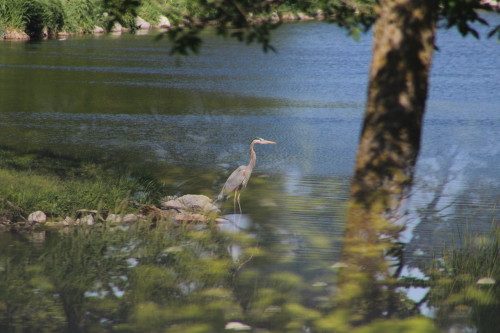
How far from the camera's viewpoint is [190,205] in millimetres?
7375

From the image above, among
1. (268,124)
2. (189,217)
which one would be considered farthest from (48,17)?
(189,217)

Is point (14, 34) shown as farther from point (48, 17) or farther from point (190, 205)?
point (190, 205)

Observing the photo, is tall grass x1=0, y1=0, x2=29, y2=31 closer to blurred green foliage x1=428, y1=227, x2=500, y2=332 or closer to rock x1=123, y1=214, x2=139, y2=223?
rock x1=123, y1=214, x2=139, y2=223

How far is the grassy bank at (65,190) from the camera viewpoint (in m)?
7.07

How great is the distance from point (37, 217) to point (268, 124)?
23.7ft

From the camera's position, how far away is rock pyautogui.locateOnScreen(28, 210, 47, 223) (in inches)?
275

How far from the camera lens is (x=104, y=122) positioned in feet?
44.4

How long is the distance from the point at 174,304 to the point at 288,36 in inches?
1280

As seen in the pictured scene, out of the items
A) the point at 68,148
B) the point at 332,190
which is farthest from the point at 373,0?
the point at 68,148

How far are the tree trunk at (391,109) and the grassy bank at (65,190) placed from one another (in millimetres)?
2908

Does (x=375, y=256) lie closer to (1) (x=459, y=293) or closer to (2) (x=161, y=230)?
(1) (x=459, y=293)

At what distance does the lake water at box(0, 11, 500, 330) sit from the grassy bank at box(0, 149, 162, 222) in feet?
2.42

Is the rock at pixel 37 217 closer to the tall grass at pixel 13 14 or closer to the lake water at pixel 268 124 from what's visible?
the lake water at pixel 268 124

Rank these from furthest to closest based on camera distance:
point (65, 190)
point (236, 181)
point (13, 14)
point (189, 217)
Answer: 1. point (13, 14)
2. point (236, 181)
3. point (65, 190)
4. point (189, 217)
